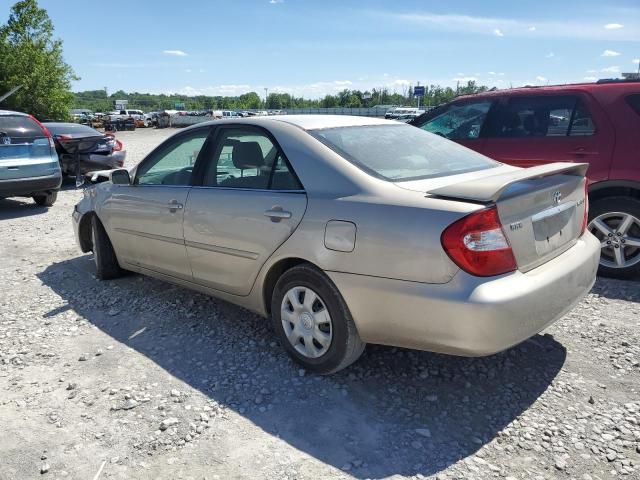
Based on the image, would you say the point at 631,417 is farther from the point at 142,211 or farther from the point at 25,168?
the point at 25,168

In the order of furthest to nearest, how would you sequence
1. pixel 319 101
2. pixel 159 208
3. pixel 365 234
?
pixel 319 101
pixel 159 208
pixel 365 234

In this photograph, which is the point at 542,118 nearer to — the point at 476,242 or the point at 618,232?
the point at 618,232

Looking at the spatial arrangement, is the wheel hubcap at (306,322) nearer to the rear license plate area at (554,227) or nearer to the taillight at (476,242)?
the taillight at (476,242)

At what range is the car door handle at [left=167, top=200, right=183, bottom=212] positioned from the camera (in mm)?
4049

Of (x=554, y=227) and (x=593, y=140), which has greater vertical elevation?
(x=593, y=140)

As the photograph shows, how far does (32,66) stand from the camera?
100 ft

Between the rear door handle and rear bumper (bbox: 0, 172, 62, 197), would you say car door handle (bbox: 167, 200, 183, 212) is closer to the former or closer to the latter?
the rear door handle

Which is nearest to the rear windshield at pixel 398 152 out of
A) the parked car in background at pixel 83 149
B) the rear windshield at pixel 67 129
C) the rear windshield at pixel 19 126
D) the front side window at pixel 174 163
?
the front side window at pixel 174 163

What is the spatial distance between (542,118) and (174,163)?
145 inches

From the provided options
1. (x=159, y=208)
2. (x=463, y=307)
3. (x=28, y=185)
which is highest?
(x=159, y=208)

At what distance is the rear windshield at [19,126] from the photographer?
8484 mm

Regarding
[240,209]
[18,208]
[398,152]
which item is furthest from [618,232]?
[18,208]

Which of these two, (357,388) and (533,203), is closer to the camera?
(533,203)

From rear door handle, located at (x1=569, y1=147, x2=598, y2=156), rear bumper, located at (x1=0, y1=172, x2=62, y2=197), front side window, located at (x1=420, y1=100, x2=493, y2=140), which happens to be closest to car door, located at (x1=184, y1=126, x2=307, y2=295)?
front side window, located at (x1=420, y1=100, x2=493, y2=140)
